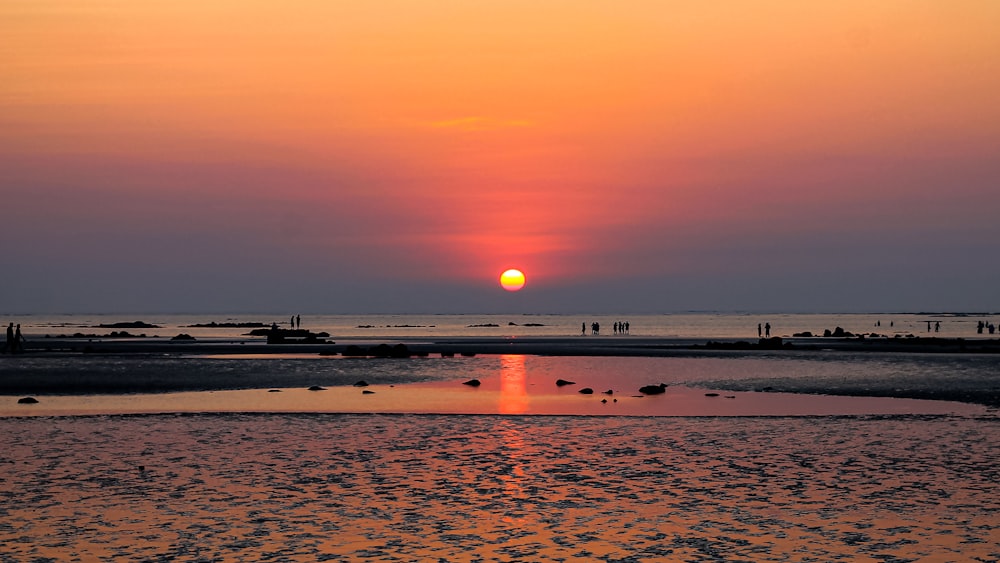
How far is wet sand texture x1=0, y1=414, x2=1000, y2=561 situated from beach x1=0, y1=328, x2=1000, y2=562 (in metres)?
0.07

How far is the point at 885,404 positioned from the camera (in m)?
38.6

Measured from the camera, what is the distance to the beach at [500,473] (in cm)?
1572

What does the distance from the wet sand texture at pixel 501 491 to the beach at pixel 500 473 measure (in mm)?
67

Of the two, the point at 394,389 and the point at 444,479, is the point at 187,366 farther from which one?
the point at 444,479

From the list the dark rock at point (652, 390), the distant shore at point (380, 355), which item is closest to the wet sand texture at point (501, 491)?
the dark rock at point (652, 390)

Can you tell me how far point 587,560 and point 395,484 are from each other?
7.23 metres

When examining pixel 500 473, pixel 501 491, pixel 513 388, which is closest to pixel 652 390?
pixel 513 388

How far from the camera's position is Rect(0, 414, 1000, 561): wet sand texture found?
Answer: 15.5m

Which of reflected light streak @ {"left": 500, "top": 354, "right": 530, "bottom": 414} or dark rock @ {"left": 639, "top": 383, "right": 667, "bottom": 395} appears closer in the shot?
reflected light streak @ {"left": 500, "top": 354, "right": 530, "bottom": 414}

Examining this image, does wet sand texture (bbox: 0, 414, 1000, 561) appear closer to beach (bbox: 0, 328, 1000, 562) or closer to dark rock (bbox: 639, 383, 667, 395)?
beach (bbox: 0, 328, 1000, 562)

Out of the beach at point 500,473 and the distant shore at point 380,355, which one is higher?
the distant shore at point 380,355

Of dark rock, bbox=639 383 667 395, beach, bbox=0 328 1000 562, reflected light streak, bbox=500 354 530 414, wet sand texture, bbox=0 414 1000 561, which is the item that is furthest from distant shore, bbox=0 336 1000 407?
wet sand texture, bbox=0 414 1000 561

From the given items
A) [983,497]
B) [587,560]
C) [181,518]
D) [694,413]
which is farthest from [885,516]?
[694,413]

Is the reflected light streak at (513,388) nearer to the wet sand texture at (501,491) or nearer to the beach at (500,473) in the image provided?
the beach at (500,473)
